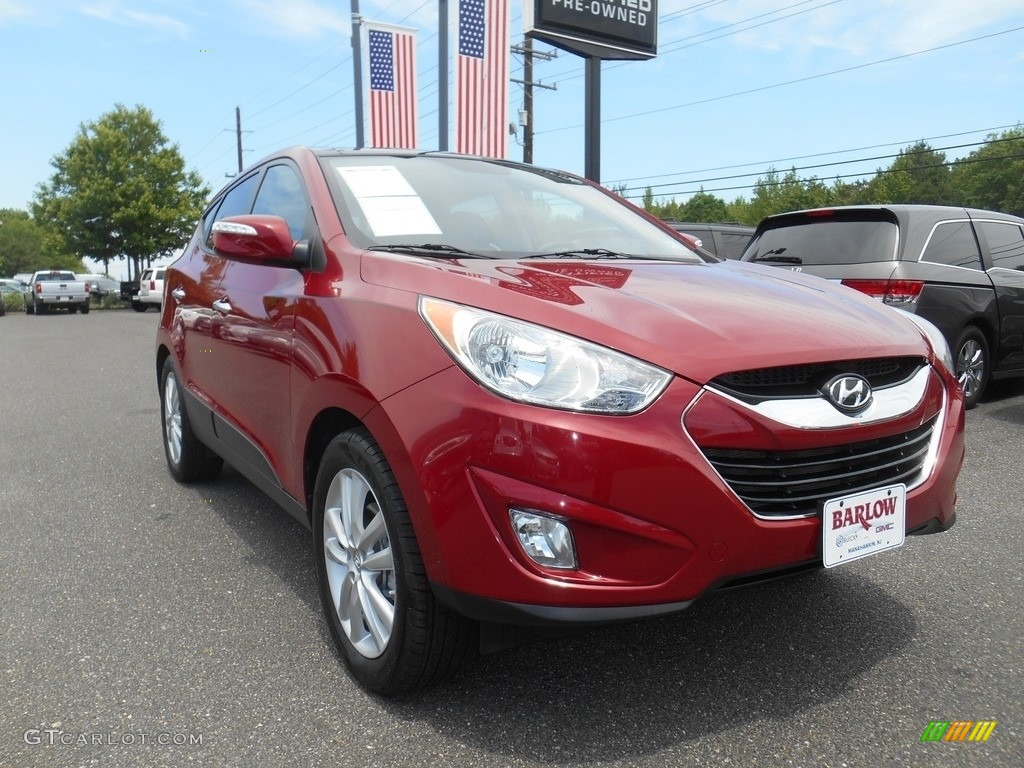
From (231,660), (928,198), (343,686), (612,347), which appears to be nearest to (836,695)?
(612,347)

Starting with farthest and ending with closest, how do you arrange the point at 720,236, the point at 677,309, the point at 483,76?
the point at 483,76 → the point at 720,236 → the point at 677,309

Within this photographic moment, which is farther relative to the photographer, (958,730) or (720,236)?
(720,236)

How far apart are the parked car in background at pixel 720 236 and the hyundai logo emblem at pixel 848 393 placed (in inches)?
367

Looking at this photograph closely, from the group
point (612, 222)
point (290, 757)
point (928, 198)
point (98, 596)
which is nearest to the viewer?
point (290, 757)

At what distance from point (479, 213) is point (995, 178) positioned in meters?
84.5

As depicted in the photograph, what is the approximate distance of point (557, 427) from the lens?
1921 mm

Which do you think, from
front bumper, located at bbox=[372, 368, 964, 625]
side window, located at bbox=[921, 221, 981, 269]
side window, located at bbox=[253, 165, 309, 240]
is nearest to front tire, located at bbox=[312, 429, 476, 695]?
front bumper, located at bbox=[372, 368, 964, 625]

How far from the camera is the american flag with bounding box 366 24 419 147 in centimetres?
1695

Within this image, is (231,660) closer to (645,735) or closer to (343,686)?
(343,686)

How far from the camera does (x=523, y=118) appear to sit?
31.3 m

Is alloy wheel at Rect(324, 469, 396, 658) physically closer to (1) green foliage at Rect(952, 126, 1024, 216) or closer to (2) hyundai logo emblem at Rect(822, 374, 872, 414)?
(2) hyundai logo emblem at Rect(822, 374, 872, 414)

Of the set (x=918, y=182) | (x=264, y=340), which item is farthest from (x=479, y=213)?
(x=918, y=182)

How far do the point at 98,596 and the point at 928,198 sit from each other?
3629 inches

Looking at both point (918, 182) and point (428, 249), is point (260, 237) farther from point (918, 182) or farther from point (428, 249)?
point (918, 182)
